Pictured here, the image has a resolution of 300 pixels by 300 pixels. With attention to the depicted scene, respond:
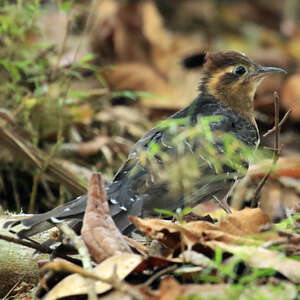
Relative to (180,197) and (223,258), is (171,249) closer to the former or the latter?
(223,258)

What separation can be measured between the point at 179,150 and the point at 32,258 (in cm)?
98

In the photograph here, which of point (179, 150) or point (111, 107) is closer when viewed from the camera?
point (179, 150)

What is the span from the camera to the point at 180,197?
410 cm

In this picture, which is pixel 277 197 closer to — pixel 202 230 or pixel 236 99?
pixel 236 99

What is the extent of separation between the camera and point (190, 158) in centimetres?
409

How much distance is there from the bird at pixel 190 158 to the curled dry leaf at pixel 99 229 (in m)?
0.30

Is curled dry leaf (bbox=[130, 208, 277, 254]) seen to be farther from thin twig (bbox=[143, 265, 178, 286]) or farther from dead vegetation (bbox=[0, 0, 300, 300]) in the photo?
thin twig (bbox=[143, 265, 178, 286])

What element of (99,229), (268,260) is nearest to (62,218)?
(99,229)

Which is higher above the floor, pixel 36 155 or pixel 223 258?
pixel 223 258

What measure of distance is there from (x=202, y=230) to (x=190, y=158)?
107 centimetres

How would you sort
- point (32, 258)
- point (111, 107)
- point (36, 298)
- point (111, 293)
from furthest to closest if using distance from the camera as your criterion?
point (111, 107)
point (32, 258)
point (36, 298)
point (111, 293)

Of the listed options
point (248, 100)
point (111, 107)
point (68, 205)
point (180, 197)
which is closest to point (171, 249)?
point (68, 205)

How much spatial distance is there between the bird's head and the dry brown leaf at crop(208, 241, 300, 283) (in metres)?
2.51

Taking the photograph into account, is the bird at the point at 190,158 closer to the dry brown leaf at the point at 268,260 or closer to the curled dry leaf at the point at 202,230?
the curled dry leaf at the point at 202,230
